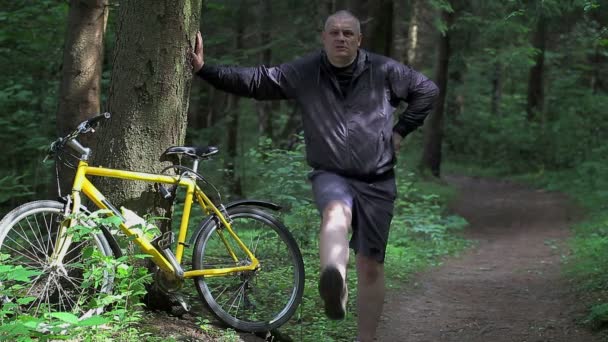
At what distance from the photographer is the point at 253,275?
492 cm

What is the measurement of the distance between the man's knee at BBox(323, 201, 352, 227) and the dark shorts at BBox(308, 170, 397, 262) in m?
0.10

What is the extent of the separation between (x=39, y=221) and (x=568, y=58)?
30.0m

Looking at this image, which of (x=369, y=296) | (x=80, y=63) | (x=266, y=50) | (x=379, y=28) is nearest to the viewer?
(x=369, y=296)

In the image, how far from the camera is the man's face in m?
4.54

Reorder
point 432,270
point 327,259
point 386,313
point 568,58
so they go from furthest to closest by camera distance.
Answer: point 568,58 < point 432,270 < point 386,313 < point 327,259

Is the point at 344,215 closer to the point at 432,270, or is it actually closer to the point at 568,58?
the point at 432,270

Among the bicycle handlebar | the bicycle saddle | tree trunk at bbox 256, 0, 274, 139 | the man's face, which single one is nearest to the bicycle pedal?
the bicycle saddle

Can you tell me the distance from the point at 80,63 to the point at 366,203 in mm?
3972

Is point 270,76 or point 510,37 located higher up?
point 510,37

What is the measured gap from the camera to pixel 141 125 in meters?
4.60

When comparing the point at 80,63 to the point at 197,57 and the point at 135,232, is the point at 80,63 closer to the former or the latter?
the point at 197,57

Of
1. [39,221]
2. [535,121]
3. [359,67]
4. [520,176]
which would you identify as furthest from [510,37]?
[39,221]

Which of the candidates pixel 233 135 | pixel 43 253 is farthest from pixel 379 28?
pixel 43 253

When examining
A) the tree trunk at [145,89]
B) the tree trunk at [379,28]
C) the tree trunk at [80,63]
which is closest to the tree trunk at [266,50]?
the tree trunk at [379,28]
